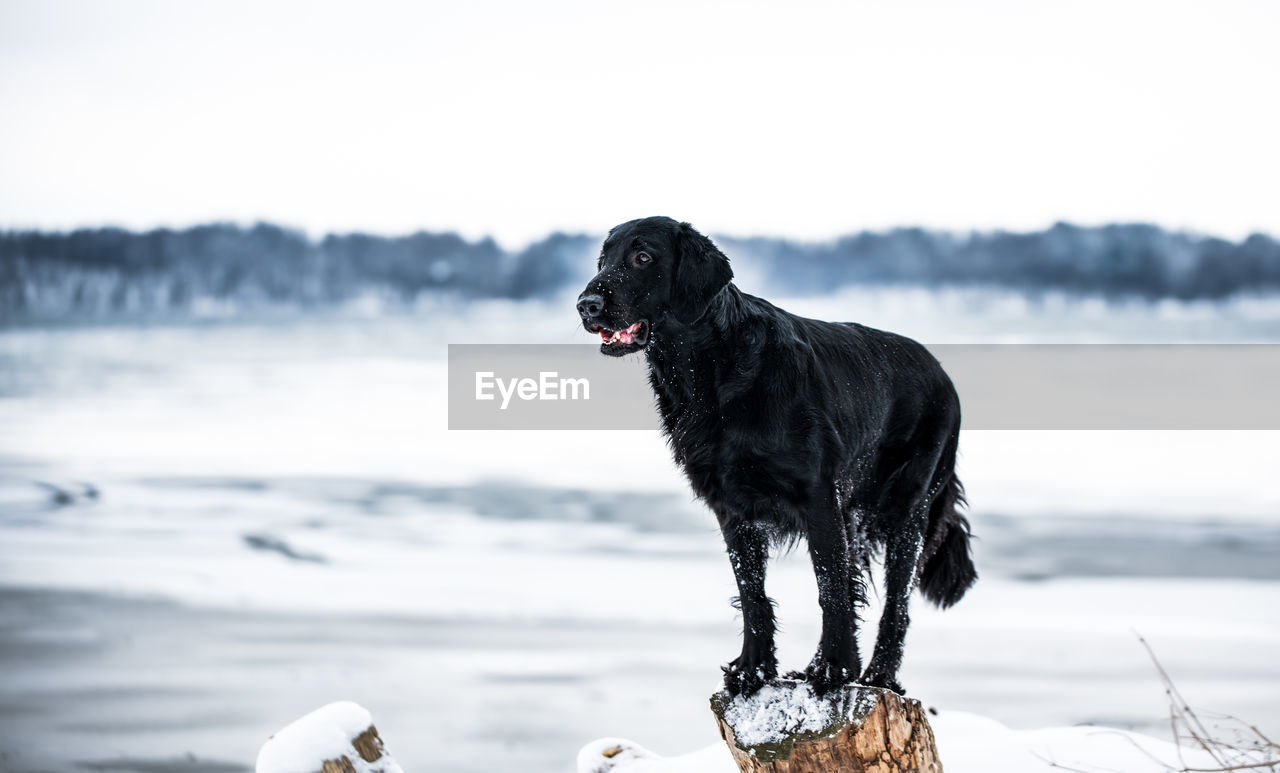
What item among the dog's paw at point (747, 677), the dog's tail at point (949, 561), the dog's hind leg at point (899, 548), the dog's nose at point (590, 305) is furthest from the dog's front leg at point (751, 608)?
the dog's tail at point (949, 561)

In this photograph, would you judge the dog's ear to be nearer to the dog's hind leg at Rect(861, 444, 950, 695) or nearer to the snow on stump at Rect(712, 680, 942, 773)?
the dog's hind leg at Rect(861, 444, 950, 695)

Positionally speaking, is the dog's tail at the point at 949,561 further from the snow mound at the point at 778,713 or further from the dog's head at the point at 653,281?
the dog's head at the point at 653,281

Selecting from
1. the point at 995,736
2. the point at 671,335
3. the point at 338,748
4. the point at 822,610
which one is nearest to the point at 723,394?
the point at 671,335

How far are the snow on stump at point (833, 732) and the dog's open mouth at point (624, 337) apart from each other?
1.67m

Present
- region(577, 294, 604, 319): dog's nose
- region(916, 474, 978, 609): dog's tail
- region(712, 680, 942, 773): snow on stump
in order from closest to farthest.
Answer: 1. region(577, 294, 604, 319): dog's nose
2. region(712, 680, 942, 773): snow on stump
3. region(916, 474, 978, 609): dog's tail

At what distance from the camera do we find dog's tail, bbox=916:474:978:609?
17.9 ft

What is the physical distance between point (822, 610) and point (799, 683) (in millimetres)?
400

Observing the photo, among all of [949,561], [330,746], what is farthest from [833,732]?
[330,746]

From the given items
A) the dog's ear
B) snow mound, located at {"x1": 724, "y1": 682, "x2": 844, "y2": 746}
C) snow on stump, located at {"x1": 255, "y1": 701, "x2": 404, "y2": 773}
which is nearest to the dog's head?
the dog's ear

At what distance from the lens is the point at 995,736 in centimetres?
629

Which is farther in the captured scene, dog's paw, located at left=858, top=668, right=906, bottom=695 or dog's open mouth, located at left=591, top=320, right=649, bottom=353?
dog's paw, located at left=858, top=668, right=906, bottom=695

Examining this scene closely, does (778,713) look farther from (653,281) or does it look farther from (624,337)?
(653,281)

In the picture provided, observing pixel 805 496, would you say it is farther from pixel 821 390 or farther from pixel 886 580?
pixel 886 580

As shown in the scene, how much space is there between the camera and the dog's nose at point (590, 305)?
13.0 ft
